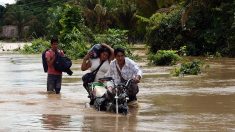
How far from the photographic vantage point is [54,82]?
509 inches

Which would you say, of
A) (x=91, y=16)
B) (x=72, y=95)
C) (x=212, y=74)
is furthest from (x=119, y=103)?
(x=91, y=16)

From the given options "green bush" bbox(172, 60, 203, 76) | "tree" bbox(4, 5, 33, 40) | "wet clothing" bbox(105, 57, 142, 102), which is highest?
"tree" bbox(4, 5, 33, 40)

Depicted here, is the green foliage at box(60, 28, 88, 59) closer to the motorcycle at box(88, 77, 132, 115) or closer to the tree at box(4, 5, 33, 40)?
the motorcycle at box(88, 77, 132, 115)

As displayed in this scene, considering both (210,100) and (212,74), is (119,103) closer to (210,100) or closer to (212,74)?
(210,100)

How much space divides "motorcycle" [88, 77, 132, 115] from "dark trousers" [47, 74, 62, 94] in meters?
2.40

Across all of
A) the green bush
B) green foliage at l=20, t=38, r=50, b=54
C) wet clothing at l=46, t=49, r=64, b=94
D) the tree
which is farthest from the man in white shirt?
the tree

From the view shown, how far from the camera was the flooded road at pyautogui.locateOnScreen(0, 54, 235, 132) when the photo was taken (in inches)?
321

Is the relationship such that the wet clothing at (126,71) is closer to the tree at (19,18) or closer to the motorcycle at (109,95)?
the motorcycle at (109,95)

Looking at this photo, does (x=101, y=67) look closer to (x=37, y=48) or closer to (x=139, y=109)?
(x=139, y=109)

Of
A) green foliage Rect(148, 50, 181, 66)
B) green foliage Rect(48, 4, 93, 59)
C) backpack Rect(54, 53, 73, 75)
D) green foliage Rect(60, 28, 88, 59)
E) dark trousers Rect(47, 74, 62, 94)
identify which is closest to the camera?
backpack Rect(54, 53, 73, 75)

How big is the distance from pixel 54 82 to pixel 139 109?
3.35 meters

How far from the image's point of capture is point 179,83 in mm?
15477

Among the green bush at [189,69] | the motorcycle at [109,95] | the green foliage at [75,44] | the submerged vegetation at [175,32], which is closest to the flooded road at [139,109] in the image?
the motorcycle at [109,95]

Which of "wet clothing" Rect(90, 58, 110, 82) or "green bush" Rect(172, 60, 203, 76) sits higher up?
"wet clothing" Rect(90, 58, 110, 82)
